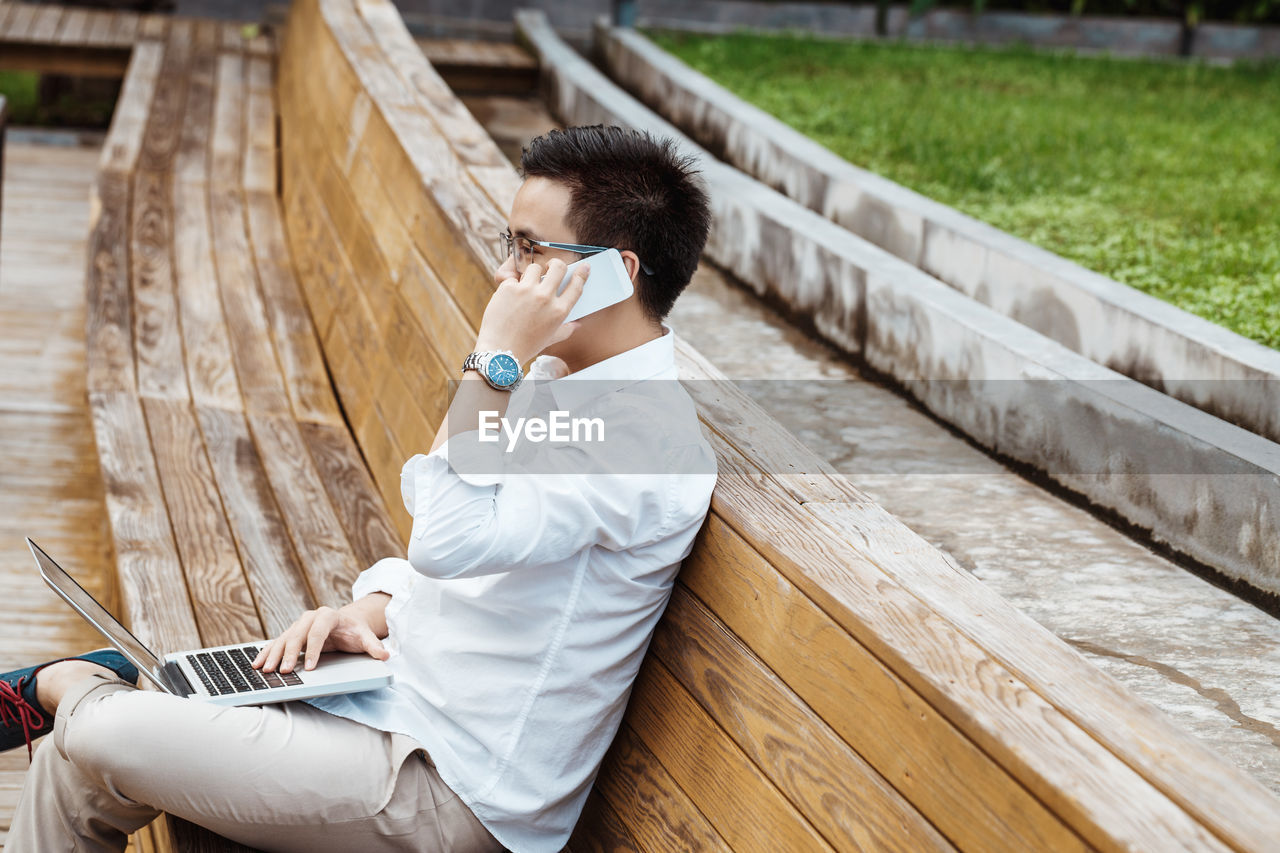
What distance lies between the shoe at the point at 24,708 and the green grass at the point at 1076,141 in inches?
119

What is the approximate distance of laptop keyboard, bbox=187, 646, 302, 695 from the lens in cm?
202

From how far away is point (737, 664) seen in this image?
178 centimetres

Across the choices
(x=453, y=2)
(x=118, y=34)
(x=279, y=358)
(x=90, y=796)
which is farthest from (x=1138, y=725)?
(x=453, y=2)

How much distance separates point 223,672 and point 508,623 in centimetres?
55

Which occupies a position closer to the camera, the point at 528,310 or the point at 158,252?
the point at 528,310

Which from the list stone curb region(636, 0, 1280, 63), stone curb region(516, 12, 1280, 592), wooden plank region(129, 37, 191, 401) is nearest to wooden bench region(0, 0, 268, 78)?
wooden plank region(129, 37, 191, 401)

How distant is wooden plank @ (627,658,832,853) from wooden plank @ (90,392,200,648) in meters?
1.17

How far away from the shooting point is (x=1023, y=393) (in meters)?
3.30

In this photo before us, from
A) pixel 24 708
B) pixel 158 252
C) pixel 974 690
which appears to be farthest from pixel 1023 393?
pixel 158 252

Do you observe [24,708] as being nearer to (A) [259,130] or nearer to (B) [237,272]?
(B) [237,272]

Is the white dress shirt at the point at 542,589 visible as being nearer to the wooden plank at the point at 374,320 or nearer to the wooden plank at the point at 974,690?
the wooden plank at the point at 974,690

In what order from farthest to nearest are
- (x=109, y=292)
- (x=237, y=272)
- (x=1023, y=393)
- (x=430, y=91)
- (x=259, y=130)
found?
1. (x=259, y=130)
2. (x=237, y=272)
3. (x=109, y=292)
4. (x=430, y=91)
5. (x=1023, y=393)

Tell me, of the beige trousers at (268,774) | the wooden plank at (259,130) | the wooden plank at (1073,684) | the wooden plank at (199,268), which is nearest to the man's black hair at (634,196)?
the wooden plank at (1073,684)

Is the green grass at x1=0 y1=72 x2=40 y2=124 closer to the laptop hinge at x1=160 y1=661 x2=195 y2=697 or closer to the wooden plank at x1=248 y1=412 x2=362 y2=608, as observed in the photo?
the wooden plank at x1=248 y1=412 x2=362 y2=608
